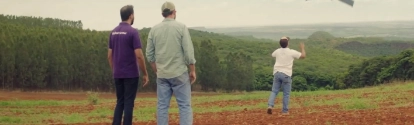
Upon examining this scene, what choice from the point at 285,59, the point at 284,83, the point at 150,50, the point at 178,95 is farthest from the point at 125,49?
the point at 284,83

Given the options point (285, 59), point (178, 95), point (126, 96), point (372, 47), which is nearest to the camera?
point (178, 95)

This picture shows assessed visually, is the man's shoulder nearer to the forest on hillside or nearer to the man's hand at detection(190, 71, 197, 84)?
the man's hand at detection(190, 71, 197, 84)

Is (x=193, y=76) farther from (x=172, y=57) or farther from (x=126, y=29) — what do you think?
(x=126, y=29)

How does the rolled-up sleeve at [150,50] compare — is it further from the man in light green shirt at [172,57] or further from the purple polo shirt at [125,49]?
the purple polo shirt at [125,49]

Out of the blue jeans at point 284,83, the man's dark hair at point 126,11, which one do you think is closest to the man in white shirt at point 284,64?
the blue jeans at point 284,83

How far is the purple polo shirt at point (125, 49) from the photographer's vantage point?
8.57 metres

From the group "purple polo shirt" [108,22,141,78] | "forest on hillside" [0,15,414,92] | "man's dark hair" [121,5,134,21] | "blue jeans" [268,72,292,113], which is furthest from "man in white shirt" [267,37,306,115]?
"forest on hillside" [0,15,414,92]

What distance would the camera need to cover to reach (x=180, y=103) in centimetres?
841

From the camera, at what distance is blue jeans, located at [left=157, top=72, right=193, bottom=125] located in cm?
834

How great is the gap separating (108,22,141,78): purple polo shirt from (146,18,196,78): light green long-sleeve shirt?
378 millimetres

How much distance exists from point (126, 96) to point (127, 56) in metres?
0.57

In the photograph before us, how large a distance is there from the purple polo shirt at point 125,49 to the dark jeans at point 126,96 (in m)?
0.12

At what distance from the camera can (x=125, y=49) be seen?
8633 mm

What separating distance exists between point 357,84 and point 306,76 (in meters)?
30.4
